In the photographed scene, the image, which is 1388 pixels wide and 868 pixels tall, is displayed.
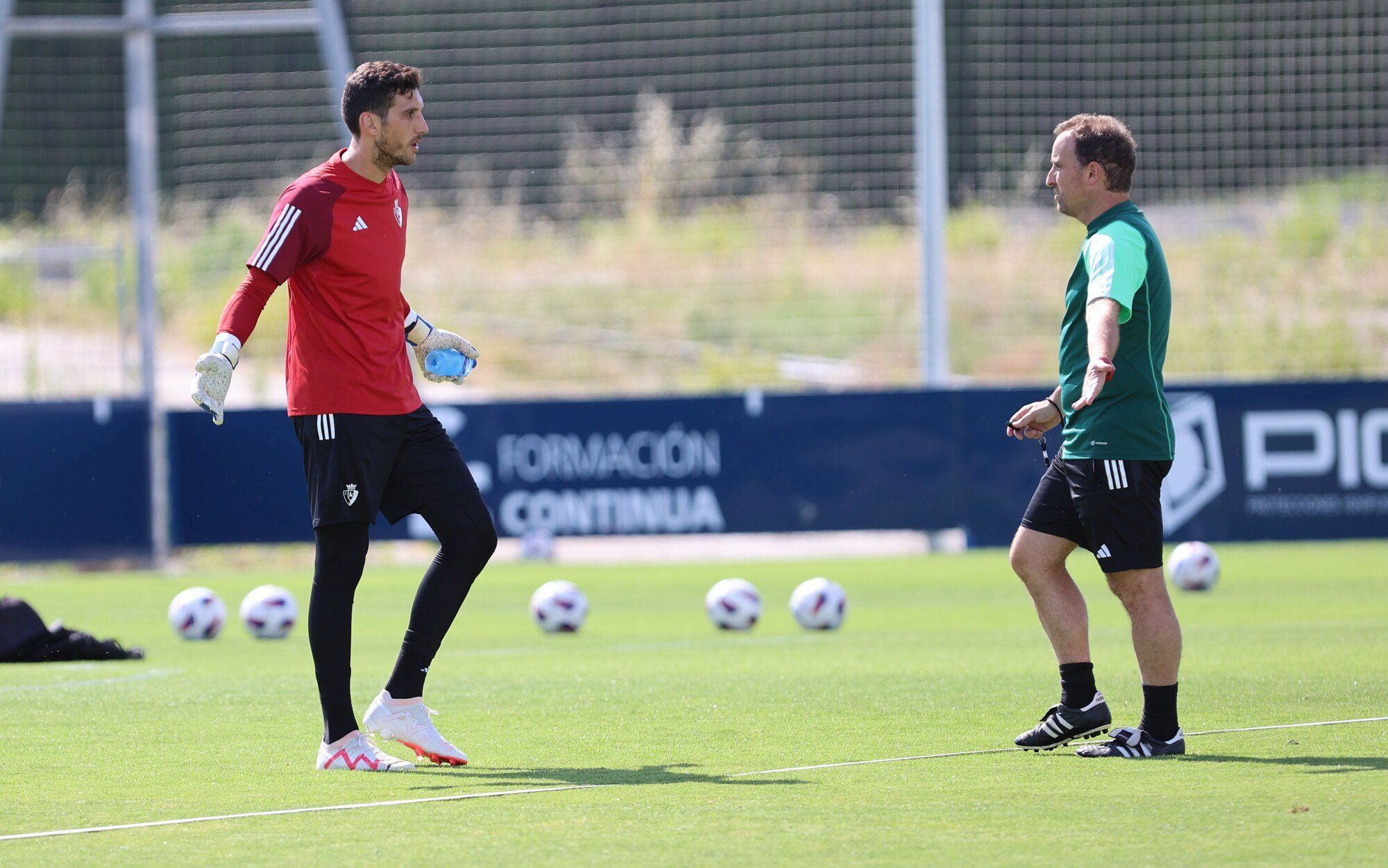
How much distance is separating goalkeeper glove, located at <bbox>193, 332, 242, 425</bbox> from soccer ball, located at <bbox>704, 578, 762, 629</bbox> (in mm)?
5647

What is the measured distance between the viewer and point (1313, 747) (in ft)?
20.5

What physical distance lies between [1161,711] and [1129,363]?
1113 mm

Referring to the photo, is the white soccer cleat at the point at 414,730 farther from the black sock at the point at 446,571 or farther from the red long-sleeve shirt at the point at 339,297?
the red long-sleeve shirt at the point at 339,297

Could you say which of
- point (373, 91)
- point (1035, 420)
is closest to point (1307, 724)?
point (1035, 420)

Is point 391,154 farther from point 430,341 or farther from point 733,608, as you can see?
point 733,608

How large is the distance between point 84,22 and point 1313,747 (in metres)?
16.2

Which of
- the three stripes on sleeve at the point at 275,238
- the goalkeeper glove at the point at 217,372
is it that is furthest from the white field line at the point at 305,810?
the three stripes on sleeve at the point at 275,238

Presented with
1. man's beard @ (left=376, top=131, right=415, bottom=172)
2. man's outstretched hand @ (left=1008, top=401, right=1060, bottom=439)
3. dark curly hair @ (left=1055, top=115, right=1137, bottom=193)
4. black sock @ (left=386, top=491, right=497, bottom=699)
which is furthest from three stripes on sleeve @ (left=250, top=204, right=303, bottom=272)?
dark curly hair @ (left=1055, top=115, right=1137, bottom=193)

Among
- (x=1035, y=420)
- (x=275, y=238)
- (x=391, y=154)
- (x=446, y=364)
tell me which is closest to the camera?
(x=275, y=238)

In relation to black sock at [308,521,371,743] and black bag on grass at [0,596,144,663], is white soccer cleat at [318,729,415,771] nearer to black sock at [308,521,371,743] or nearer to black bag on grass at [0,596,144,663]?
black sock at [308,521,371,743]

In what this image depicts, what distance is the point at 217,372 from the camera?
598 centimetres

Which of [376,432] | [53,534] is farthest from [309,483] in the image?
[53,534]

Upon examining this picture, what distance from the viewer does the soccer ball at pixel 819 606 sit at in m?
11.2

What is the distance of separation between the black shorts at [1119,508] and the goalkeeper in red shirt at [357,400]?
6.49 feet
